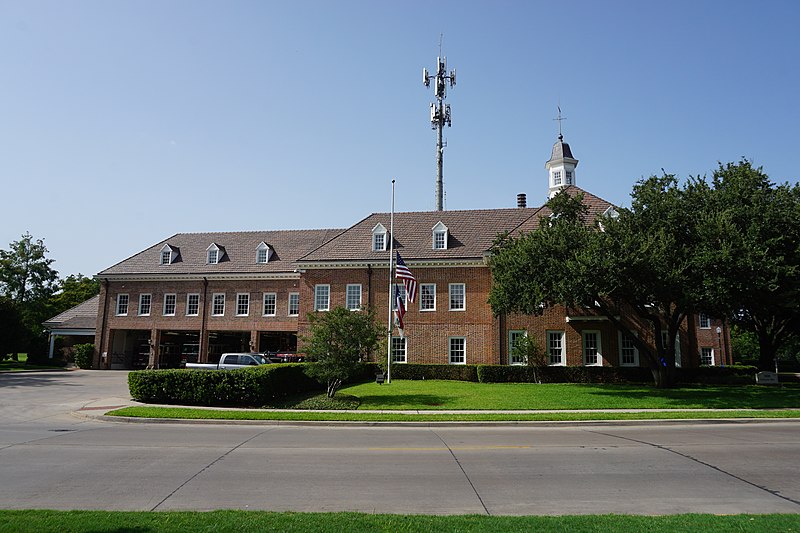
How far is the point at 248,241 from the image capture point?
46.7 m

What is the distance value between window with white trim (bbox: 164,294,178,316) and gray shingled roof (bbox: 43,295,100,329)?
329 inches

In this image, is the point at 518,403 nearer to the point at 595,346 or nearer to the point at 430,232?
the point at 595,346

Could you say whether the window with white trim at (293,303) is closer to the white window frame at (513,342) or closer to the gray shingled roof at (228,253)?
the gray shingled roof at (228,253)

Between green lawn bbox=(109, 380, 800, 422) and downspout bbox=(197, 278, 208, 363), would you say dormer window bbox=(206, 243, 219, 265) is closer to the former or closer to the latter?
downspout bbox=(197, 278, 208, 363)

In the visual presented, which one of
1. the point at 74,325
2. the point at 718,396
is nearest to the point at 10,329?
the point at 74,325

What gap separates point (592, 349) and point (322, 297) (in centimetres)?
1727

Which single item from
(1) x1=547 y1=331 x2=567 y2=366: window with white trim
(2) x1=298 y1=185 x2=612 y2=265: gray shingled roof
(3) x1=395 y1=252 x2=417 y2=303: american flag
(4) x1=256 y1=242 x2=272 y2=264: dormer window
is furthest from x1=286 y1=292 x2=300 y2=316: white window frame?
(1) x1=547 y1=331 x2=567 y2=366: window with white trim

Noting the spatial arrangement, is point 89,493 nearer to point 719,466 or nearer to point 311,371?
point 719,466

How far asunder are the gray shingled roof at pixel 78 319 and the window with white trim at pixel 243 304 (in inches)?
566

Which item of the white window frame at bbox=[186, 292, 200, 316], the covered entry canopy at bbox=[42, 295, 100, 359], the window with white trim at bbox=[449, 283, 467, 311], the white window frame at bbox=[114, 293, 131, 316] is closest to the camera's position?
the window with white trim at bbox=[449, 283, 467, 311]

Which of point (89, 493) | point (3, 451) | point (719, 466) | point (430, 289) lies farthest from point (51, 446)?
point (430, 289)

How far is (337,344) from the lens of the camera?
21422mm

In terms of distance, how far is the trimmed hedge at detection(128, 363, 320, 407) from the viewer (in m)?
20.7

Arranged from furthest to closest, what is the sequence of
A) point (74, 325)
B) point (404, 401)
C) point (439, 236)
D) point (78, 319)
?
1. point (78, 319)
2. point (74, 325)
3. point (439, 236)
4. point (404, 401)
